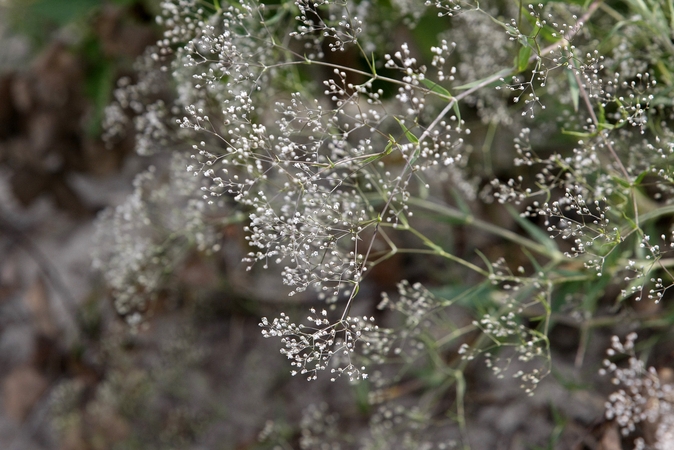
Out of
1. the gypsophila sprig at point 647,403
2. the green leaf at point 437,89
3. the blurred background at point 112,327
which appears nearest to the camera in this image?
the green leaf at point 437,89

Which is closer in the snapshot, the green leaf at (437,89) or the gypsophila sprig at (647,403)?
the green leaf at (437,89)

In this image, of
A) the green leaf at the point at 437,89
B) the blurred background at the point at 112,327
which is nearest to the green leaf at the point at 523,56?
the green leaf at the point at 437,89

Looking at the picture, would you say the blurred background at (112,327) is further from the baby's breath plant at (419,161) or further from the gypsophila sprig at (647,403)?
the gypsophila sprig at (647,403)

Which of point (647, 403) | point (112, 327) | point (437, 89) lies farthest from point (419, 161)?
point (112, 327)

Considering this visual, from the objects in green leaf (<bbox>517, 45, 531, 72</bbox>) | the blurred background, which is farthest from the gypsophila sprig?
green leaf (<bbox>517, 45, 531, 72</bbox>)

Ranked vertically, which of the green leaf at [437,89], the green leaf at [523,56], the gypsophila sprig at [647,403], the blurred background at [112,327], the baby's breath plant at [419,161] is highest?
the green leaf at [523,56]

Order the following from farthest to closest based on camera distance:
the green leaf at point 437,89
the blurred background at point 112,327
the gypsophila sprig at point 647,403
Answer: the blurred background at point 112,327
the gypsophila sprig at point 647,403
the green leaf at point 437,89

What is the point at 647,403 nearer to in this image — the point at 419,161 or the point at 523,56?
the point at 419,161

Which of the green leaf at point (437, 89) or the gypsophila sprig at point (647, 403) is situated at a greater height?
the green leaf at point (437, 89)

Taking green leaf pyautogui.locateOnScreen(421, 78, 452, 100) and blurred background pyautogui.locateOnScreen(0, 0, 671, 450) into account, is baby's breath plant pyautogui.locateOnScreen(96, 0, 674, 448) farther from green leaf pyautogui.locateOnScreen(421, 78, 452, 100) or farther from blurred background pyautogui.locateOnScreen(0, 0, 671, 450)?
blurred background pyautogui.locateOnScreen(0, 0, 671, 450)

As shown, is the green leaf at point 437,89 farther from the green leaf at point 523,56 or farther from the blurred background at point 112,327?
the blurred background at point 112,327
